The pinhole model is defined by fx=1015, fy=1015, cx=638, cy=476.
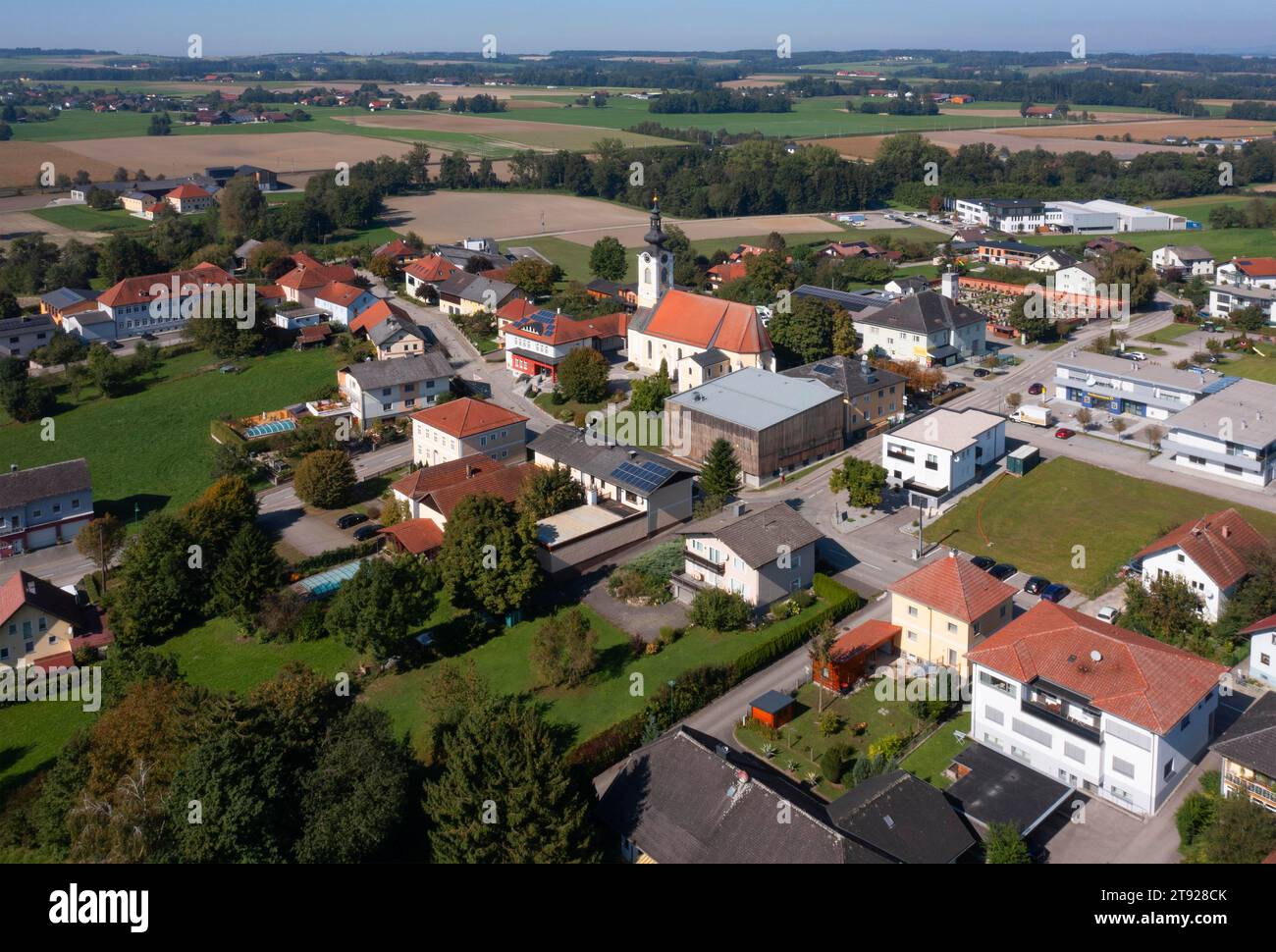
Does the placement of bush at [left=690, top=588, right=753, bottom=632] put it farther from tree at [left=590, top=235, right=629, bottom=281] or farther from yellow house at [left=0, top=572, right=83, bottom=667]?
tree at [left=590, top=235, right=629, bottom=281]

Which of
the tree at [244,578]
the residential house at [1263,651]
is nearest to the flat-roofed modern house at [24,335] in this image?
the tree at [244,578]

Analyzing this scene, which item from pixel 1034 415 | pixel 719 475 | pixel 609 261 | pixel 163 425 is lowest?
pixel 719 475

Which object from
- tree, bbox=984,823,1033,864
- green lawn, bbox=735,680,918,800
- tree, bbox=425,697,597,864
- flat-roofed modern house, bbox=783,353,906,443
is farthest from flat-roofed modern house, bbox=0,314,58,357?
tree, bbox=984,823,1033,864

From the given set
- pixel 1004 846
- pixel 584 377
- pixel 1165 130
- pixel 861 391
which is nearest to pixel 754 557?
pixel 1004 846

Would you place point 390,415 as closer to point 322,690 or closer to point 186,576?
point 186,576

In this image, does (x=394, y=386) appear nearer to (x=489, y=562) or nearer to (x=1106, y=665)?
(x=489, y=562)

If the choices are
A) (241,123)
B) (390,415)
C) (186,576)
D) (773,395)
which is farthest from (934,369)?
(241,123)
